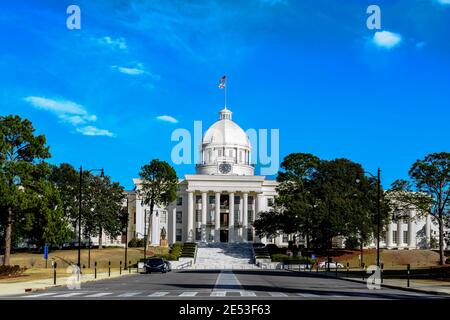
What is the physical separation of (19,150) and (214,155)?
85716 mm

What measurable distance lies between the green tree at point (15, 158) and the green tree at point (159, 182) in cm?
5342

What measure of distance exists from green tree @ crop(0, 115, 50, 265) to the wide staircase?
1622 inches

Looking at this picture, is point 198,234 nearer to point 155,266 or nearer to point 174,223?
point 174,223

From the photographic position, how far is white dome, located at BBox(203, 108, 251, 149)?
140 m

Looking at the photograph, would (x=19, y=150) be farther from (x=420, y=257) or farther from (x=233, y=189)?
(x=233, y=189)

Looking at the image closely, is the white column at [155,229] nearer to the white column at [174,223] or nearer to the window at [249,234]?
the white column at [174,223]

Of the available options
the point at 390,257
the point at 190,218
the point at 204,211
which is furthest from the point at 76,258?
the point at 390,257

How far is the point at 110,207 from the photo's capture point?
366ft

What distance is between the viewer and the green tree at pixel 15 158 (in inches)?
1988

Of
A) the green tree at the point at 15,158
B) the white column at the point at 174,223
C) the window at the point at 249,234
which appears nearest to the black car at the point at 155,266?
the green tree at the point at 15,158

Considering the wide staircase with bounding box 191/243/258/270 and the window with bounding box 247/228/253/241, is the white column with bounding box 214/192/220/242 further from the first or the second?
the wide staircase with bounding box 191/243/258/270

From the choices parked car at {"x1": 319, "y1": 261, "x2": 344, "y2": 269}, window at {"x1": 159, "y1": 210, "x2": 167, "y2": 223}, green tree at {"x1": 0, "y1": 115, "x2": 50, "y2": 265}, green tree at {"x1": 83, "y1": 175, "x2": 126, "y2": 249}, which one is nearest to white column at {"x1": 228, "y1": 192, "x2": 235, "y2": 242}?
window at {"x1": 159, "y1": 210, "x2": 167, "y2": 223}

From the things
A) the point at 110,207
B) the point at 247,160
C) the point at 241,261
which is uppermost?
the point at 247,160
